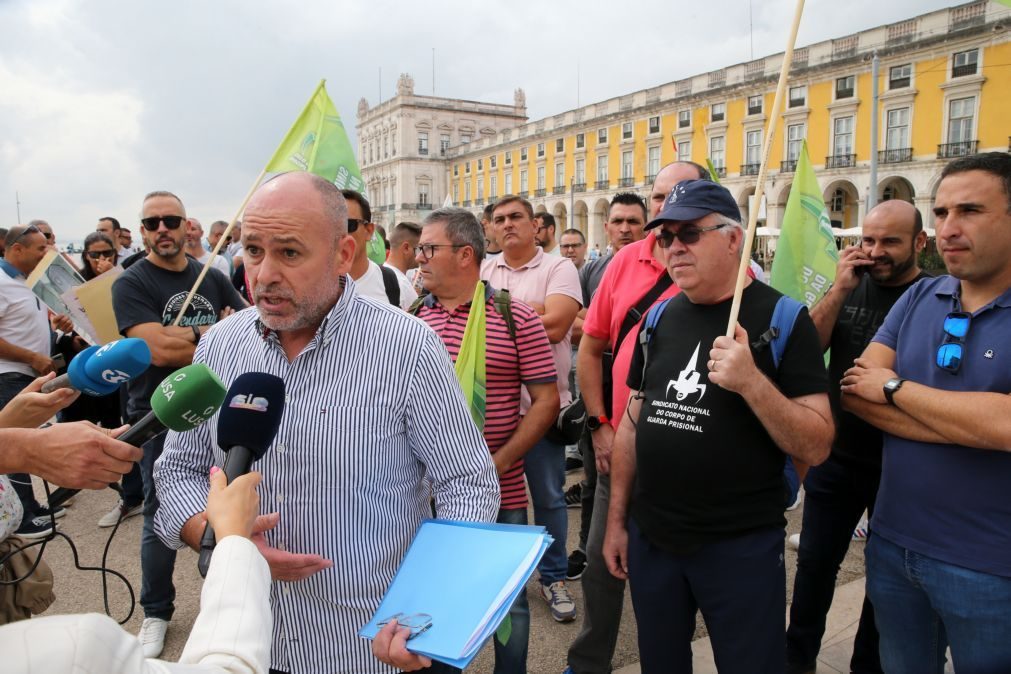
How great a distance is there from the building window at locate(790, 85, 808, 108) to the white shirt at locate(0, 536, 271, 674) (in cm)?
3896

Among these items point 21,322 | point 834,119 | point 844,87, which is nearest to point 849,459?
point 21,322

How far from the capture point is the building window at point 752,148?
36.8 metres

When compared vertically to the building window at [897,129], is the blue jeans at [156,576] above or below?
below

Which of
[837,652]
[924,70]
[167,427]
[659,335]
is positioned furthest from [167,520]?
[924,70]

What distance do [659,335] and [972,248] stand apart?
999 mm

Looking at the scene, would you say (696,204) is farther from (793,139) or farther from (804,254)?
(793,139)

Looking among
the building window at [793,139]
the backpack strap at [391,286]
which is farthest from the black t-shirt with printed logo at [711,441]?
the building window at [793,139]

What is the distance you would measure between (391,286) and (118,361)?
115 inches

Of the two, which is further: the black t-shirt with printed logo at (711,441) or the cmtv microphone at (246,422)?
the black t-shirt with printed logo at (711,441)

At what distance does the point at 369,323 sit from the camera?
6.05ft

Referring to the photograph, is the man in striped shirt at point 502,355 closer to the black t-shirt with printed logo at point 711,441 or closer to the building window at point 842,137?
the black t-shirt with printed logo at point 711,441

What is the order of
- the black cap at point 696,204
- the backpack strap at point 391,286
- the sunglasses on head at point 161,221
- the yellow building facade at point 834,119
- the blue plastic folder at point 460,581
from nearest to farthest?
the blue plastic folder at point 460,581
the black cap at point 696,204
the sunglasses on head at point 161,221
the backpack strap at point 391,286
the yellow building facade at point 834,119

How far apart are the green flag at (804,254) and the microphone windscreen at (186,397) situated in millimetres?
3498

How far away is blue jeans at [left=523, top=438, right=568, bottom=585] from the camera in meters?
3.55
